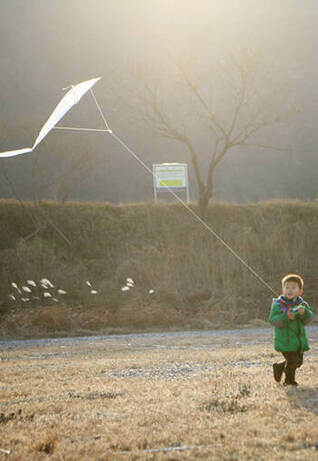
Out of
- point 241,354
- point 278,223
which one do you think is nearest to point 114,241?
point 278,223

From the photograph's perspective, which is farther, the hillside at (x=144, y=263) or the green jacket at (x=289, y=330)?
the hillside at (x=144, y=263)

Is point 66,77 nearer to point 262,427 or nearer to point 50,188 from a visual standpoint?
point 50,188

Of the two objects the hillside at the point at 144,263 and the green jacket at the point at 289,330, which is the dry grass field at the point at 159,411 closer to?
the green jacket at the point at 289,330

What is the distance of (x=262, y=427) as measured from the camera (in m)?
4.93

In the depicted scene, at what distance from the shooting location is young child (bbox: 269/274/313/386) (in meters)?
7.07

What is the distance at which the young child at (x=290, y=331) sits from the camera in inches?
278

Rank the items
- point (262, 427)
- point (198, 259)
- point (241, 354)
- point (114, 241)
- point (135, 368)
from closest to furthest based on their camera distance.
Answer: point (262, 427), point (135, 368), point (241, 354), point (198, 259), point (114, 241)

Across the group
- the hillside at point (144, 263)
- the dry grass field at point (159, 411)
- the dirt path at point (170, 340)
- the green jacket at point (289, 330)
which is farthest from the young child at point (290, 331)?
the hillside at point (144, 263)

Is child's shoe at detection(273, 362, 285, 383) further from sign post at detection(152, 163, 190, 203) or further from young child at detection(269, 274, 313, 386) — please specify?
sign post at detection(152, 163, 190, 203)

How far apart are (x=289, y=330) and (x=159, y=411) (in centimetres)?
210

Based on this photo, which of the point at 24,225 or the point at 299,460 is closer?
the point at 299,460

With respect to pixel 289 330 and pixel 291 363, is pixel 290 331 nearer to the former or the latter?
pixel 289 330

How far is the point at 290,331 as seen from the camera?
716 cm

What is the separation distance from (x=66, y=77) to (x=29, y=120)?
36.3 m
